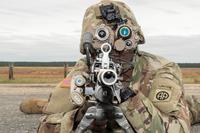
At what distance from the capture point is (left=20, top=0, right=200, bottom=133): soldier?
15.6 feet

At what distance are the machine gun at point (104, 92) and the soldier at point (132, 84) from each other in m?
0.18

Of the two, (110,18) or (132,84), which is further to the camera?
(132,84)

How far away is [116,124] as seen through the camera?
4.36 meters

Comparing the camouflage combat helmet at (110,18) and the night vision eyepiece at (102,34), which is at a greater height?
the camouflage combat helmet at (110,18)

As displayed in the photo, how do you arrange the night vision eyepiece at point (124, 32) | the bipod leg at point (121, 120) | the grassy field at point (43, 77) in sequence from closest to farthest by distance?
the bipod leg at point (121, 120), the night vision eyepiece at point (124, 32), the grassy field at point (43, 77)

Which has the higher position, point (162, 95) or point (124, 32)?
point (124, 32)

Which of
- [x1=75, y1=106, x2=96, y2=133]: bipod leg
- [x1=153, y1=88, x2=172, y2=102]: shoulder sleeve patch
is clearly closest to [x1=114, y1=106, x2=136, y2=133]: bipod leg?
[x1=75, y1=106, x2=96, y2=133]: bipod leg

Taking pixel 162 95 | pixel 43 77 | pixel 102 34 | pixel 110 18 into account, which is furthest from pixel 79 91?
pixel 43 77

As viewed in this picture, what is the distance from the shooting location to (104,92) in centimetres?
399

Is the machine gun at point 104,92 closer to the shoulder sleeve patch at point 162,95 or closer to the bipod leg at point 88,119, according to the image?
the bipod leg at point 88,119

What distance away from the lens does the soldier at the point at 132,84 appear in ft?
15.6

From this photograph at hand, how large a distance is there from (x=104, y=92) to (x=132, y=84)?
1517 millimetres

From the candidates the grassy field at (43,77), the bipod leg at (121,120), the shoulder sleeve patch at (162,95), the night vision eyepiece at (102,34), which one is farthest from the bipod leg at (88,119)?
the grassy field at (43,77)

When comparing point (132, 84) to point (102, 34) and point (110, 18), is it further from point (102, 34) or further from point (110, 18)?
point (102, 34)
